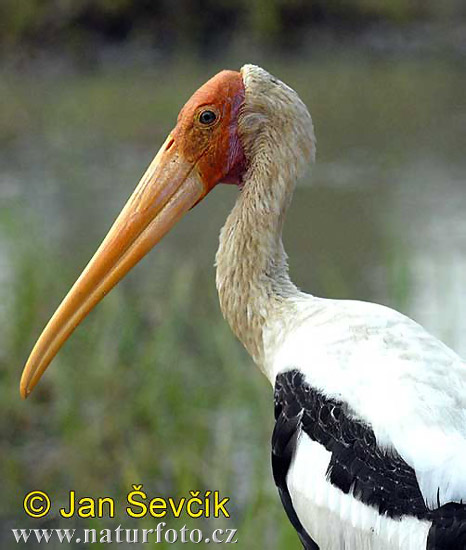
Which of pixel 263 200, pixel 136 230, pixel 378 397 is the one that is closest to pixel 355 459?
pixel 378 397

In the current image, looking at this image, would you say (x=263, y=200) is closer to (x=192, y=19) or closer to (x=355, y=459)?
(x=355, y=459)

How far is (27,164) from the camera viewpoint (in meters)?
15.3

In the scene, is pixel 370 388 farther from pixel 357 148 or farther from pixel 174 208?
pixel 357 148

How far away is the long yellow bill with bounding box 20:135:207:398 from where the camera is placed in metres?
3.51

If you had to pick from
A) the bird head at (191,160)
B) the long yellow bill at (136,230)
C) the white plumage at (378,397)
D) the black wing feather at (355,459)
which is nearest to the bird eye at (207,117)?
the bird head at (191,160)

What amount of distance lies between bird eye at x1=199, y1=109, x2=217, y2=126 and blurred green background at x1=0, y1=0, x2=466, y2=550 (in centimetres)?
48

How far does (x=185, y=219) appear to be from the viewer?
1289 centimetres

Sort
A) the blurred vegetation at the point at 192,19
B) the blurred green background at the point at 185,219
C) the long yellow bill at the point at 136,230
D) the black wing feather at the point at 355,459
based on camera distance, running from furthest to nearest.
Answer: the blurred vegetation at the point at 192,19 < the blurred green background at the point at 185,219 < the long yellow bill at the point at 136,230 < the black wing feather at the point at 355,459

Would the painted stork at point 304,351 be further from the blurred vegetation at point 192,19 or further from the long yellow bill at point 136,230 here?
the blurred vegetation at point 192,19

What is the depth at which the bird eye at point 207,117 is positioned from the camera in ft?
11.6

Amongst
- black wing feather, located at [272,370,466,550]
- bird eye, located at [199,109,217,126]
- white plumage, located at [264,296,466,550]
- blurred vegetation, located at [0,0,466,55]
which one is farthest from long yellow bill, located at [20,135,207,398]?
blurred vegetation, located at [0,0,466,55]

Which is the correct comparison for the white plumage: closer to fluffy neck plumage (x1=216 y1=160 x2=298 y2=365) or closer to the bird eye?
fluffy neck plumage (x1=216 y1=160 x2=298 y2=365)

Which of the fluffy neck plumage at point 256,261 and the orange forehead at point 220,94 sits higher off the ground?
the orange forehead at point 220,94

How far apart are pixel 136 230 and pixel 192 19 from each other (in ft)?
68.7
